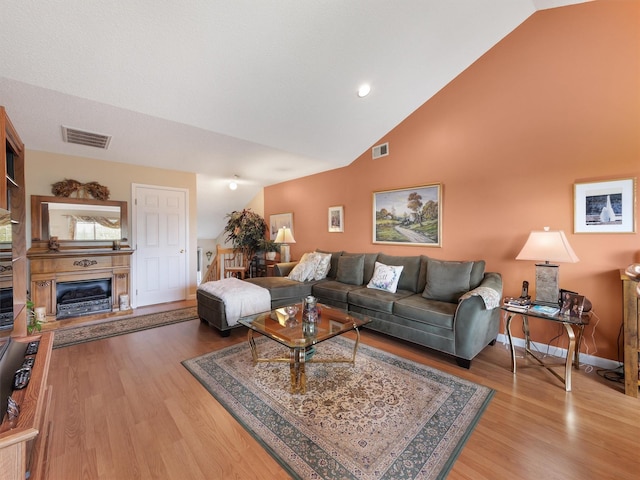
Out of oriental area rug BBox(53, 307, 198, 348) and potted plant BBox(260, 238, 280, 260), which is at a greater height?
potted plant BBox(260, 238, 280, 260)

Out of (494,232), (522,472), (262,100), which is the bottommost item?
(522,472)

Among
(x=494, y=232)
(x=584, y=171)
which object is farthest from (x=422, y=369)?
(x=584, y=171)

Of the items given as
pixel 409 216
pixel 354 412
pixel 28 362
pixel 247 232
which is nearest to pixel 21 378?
pixel 28 362

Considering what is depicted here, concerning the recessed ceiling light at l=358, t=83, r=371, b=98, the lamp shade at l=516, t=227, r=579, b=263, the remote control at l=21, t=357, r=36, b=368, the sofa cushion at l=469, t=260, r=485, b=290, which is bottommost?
the remote control at l=21, t=357, r=36, b=368

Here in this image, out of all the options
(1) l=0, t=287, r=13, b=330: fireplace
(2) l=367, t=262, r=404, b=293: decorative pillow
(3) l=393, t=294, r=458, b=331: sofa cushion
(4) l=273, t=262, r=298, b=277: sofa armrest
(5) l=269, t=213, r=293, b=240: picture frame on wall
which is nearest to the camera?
(1) l=0, t=287, r=13, b=330: fireplace

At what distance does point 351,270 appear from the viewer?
409cm

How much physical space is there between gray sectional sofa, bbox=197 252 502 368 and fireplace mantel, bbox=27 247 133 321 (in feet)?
5.27

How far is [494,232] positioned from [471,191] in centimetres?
55

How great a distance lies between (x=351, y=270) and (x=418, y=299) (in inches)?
46.9

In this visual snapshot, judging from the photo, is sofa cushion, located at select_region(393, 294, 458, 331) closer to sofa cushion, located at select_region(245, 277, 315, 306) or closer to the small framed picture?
the small framed picture

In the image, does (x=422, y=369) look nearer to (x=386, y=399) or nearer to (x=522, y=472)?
(x=386, y=399)

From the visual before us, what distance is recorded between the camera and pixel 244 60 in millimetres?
2461

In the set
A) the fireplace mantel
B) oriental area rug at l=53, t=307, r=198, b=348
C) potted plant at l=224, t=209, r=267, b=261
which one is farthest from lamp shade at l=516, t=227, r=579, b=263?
the fireplace mantel

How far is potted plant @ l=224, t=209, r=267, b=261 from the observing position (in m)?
5.98
